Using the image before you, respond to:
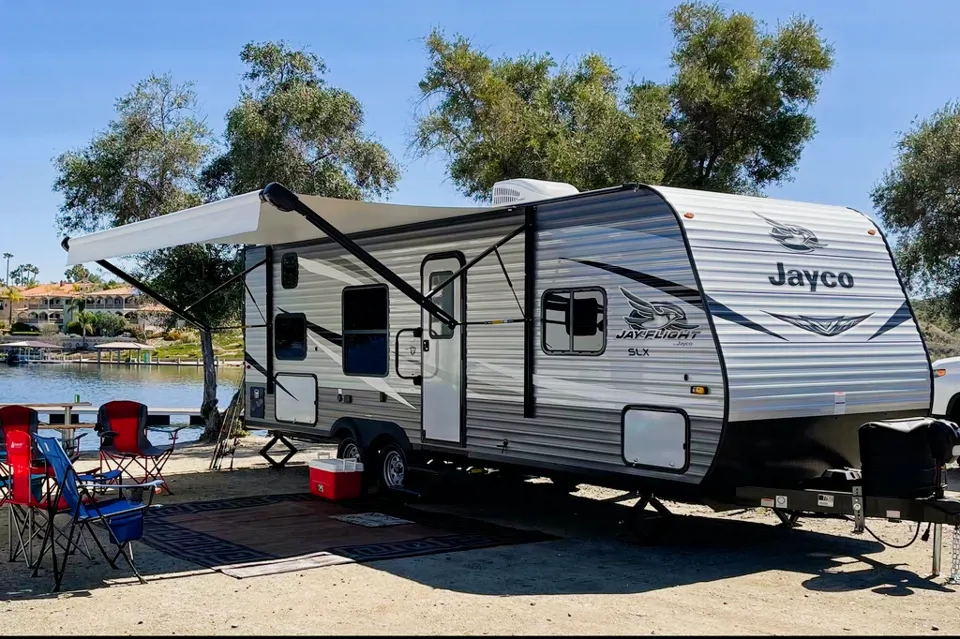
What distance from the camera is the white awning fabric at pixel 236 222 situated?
7973 millimetres

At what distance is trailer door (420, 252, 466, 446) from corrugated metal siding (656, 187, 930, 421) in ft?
8.29

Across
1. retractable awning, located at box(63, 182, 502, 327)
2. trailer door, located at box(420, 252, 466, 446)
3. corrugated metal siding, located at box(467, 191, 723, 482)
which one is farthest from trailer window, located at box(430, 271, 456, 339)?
corrugated metal siding, located at box(467, 191, 723, 482)

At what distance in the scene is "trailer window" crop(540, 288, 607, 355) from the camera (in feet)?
25.8

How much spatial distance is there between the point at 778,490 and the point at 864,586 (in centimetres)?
81

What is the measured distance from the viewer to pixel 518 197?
28.4 feet

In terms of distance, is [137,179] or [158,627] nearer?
[158,627]

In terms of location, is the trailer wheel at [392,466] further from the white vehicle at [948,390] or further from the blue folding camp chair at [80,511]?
the white vehicle at [948,390]

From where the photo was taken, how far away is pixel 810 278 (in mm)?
7645

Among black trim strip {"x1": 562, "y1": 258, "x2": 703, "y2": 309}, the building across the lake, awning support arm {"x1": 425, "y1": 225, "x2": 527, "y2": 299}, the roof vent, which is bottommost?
black trim strip {"x1": 562, "y1": 258, "x2": 703, "y2": 309}

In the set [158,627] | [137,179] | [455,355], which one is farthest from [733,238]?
[137,179]

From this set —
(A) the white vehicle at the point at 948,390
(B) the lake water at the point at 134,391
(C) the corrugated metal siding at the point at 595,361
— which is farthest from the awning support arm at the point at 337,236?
(B) the lake water at the point at 134,391

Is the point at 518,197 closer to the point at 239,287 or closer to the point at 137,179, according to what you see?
the point at 239,287

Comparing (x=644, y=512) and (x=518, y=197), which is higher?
(x=518, y=197)

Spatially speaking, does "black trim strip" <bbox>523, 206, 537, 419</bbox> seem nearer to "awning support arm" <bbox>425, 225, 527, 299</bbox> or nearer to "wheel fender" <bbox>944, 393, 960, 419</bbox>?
"awning support arm" <bbox>425, 225, 527, 299</bbox>
